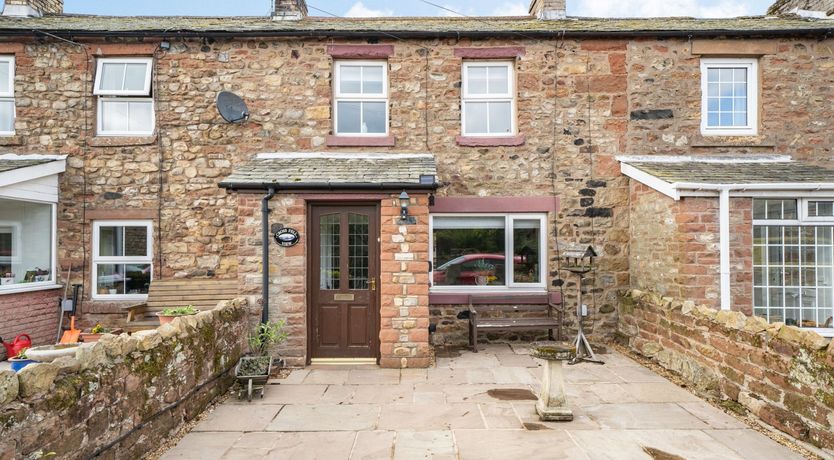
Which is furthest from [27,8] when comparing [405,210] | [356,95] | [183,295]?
[405,210]

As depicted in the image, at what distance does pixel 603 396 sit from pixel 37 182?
9726mm

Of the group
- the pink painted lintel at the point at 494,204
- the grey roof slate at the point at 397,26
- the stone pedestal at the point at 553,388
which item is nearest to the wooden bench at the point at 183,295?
the pink painted lintel at the point at 494,204

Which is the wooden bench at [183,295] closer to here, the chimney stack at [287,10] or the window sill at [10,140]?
the window sill at [10,140]

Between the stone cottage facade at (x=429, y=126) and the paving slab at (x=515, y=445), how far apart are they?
392cm

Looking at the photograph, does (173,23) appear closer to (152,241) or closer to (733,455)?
(152,241)

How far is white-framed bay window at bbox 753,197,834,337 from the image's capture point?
24.1 feet

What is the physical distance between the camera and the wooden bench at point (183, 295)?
8203mm

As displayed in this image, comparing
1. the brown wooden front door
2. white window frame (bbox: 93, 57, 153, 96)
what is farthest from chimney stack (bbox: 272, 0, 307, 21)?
the brown wooden front door

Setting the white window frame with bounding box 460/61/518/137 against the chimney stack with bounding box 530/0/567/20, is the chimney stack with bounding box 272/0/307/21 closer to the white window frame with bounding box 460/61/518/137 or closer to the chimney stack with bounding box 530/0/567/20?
the white window frame with bounding box 460/61/518/137

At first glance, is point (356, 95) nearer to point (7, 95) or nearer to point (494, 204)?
point (494, 204)

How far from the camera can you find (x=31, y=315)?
26.4 ft

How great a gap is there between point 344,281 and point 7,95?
7.44m

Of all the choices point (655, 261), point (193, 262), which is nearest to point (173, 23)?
point (193, 262)

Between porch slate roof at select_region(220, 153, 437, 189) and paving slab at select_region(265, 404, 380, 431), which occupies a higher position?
porch slate roof at select_region(220, 153, 437, 189)
